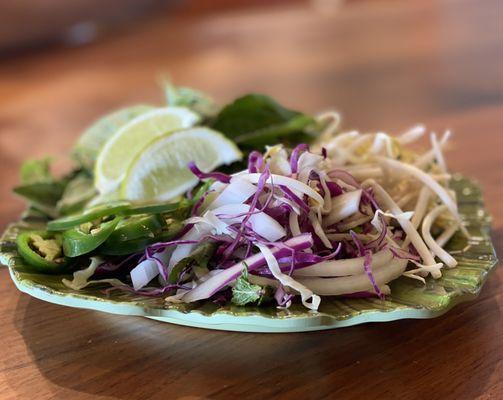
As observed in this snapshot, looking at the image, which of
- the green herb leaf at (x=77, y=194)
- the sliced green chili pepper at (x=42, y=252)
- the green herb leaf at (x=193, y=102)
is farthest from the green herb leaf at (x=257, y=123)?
the sliced green chili pepper at (x=42, y=252)

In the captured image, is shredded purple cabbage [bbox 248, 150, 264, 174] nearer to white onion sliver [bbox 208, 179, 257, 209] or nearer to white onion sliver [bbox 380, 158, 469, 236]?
white onion sliver [bbox 208, 179, 257, 209]

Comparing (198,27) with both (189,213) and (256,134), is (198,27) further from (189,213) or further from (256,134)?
(189,213)

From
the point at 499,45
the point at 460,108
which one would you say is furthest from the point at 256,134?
the point at 499,45

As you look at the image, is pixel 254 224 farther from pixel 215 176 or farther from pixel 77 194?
pixel 77 194

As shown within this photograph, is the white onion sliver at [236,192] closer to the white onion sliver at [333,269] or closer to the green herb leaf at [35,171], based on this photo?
the white onion sliver at [333,269]

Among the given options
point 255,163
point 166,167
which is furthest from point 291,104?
point 255,163
